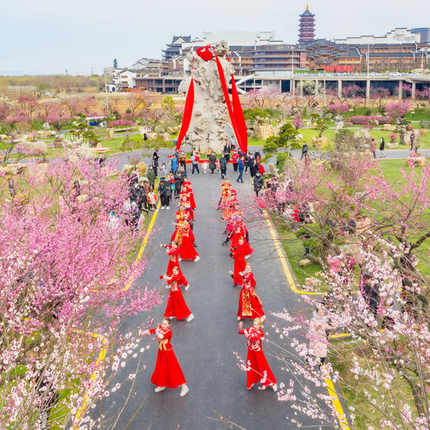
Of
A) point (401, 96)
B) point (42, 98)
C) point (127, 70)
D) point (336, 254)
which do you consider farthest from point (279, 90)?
point (336, 254)

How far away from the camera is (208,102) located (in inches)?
1085

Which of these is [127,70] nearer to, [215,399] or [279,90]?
[279,90]

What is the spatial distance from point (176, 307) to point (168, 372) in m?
2.40

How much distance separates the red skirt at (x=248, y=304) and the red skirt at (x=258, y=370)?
2.10 meters

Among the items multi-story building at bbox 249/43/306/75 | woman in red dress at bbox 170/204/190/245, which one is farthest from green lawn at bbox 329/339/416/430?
multi-story building at bbox 249/43/306/75

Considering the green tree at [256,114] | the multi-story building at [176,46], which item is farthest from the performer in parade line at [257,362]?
the multi-story building at [176,46]

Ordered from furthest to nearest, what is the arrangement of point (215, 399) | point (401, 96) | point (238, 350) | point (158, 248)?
point (401, 96) → point (158, 248) → point (238, 350) → point (215, 399)

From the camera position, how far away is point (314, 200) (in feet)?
44.4

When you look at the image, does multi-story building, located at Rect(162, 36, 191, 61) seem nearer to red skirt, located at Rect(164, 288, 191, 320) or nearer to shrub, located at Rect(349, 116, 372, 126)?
shrub, located at Rect(349, 116, 372, 126)

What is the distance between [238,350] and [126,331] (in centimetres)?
268

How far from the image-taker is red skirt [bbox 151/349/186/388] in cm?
760

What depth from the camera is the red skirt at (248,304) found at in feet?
32.1

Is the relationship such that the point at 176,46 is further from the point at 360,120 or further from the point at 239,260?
the point at 239,260

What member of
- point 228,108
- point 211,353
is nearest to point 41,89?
point 228,108
